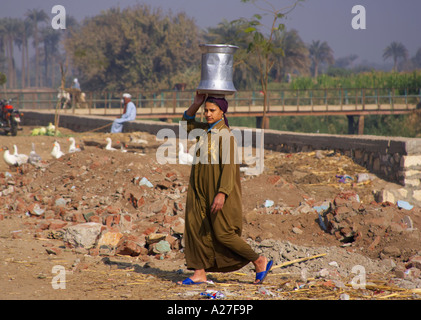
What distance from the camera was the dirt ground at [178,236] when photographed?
4.56 meters

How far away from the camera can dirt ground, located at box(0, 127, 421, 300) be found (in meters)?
4.56

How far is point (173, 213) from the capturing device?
7625 millimetres

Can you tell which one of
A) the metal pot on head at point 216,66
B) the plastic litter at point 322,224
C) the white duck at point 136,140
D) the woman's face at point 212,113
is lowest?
the plastic litter at point 322,224

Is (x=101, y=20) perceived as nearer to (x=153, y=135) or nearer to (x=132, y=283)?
(x=153, y=135)

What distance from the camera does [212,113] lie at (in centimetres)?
457

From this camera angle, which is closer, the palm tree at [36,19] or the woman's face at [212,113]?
the woman's face at [212,113]

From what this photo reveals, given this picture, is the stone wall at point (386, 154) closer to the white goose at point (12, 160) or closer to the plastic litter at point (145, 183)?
the plastic litter at point (145, 183)

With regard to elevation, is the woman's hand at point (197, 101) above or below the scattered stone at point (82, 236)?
above

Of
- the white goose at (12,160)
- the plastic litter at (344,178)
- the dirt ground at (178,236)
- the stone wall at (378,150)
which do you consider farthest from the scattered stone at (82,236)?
the white goose at (12,160)

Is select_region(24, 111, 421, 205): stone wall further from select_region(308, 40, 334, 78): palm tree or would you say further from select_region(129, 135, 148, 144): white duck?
select_region(308, 40, 334, 78): palm tree

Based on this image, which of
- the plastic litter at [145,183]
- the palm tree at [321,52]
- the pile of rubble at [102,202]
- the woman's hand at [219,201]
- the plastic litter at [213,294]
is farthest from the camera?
the palm tree at [321,52]

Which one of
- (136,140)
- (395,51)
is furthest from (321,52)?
(136,140)

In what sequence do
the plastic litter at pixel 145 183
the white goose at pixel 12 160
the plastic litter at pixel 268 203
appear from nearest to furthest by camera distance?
1. the plastic litter at pixel 268 203
2. the plastic litter at pixel 145 183
3. the white goose at pixel 12 160

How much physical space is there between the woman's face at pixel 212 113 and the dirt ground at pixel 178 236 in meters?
1.32
